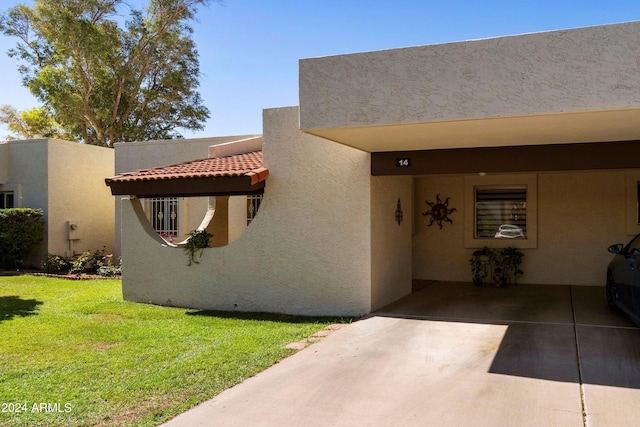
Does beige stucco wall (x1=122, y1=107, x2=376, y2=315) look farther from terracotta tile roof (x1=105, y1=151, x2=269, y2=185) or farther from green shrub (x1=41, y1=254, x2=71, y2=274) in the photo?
green shrub (x1=41, y1=254, x2=71, y2=274)

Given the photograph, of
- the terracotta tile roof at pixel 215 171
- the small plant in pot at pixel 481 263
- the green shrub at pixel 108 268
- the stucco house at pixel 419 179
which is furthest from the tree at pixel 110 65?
the small plant in pot at pixel 481 263

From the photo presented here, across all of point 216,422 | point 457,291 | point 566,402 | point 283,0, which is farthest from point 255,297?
point 283,0

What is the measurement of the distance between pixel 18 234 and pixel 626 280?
51.7 feet

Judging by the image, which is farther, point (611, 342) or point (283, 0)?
point (283, 0)

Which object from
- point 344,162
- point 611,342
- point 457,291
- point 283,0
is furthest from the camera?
point 283,0

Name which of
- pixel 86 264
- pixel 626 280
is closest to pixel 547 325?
pixel 626 280

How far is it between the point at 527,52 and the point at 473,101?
0.82m

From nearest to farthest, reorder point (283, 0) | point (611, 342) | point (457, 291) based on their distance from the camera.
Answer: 1. point (611, 342)
2. point (457, 291)
3. point (283, 0)

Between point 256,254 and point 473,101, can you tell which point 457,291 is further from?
point 473,101

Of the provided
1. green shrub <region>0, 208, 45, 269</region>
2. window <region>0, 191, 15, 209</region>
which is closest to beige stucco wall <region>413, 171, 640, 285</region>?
green shrub <region>0, 208, 45, 269</region>

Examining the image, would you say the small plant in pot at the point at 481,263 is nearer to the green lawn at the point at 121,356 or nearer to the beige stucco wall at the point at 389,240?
the beige stucco wall at the point at 389,240

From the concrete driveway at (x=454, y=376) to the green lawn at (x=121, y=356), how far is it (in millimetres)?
432

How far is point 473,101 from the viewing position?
6.68m

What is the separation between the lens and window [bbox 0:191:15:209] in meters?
17.9
